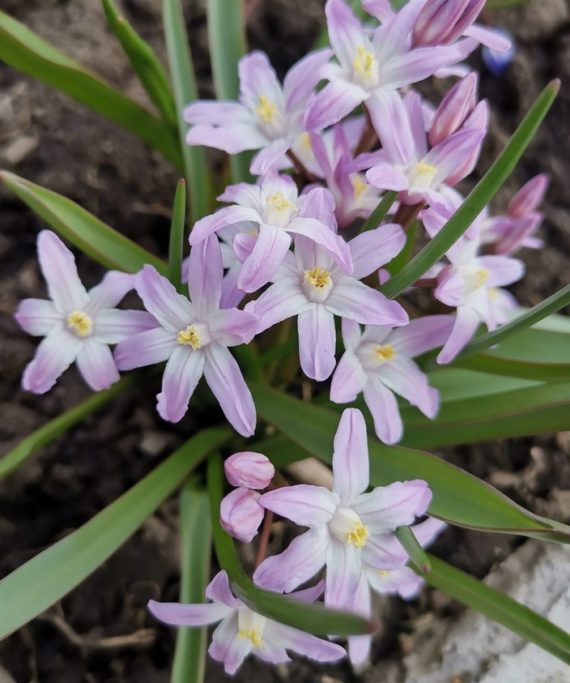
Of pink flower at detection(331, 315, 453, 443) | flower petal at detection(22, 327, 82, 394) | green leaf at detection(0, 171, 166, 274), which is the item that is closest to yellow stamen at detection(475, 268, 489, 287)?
pink flower at detection(331, 315, 453, 443)

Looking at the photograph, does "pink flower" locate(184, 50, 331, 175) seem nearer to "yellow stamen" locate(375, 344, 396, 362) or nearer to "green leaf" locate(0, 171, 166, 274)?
"green leaf" locate(0, 171, 166, 274)

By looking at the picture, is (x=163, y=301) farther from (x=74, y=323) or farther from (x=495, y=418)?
(x=495, y=418)

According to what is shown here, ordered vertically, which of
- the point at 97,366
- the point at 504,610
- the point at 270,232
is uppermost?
the point at 270,232

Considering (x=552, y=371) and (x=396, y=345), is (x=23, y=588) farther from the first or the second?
(x=552, y=371)

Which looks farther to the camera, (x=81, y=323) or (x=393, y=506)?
(x=81, y=323)

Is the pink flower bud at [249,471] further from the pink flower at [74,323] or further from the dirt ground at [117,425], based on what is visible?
the dirt ground at [117,425]

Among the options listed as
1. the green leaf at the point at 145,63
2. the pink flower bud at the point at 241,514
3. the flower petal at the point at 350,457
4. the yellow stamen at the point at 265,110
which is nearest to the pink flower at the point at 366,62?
the yellow stamen at the point at 265,110

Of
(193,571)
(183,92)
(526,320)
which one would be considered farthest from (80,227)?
(526,320)
